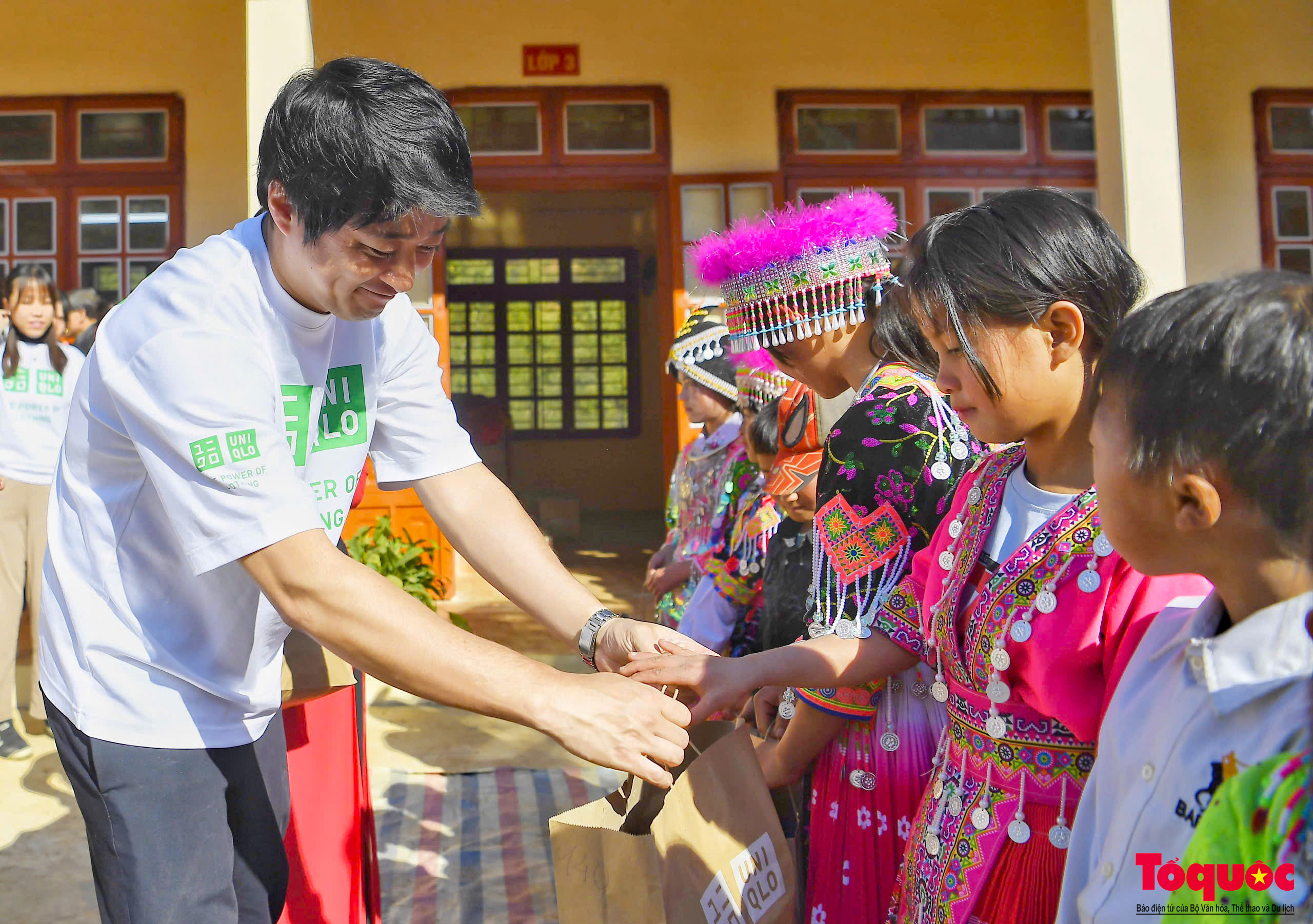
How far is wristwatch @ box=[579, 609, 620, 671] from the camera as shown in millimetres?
1752

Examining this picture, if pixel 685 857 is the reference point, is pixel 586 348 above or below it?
above

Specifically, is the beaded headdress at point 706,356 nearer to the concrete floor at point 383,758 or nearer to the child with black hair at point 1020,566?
the concrete floor at point 383,758

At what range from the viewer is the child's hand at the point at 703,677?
154 cm

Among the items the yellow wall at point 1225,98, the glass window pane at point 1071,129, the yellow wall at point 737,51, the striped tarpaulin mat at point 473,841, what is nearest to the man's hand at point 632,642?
the striped tarpaulin mat at point 473,841

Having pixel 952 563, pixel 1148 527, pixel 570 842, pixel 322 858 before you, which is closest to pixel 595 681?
pixel 570 842

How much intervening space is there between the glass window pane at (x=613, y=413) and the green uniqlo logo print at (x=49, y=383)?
8013 millimetres

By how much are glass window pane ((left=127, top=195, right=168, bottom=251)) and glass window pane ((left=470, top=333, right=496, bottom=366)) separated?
18.8ft

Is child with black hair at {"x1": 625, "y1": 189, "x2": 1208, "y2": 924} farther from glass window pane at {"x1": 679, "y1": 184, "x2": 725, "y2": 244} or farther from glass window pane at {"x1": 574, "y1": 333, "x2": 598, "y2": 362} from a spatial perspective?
glass window pane at {"x1": 574, "y1": 333, "x2": 598, "y2": 362}

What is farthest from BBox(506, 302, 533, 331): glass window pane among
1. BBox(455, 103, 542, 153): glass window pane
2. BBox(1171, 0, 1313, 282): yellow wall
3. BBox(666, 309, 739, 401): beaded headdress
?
BBox(666, 309, 739, 401): beaded headdress

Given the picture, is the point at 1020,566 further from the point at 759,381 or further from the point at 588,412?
the point at 588,412

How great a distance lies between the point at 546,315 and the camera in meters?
12.0

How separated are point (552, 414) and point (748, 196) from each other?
6.22 metres

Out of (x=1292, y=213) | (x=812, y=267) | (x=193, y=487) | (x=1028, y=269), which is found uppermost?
(x=1292, y=213)

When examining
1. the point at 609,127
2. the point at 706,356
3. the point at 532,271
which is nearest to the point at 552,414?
the point at 532,271
